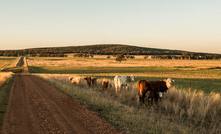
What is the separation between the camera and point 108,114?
9367 mm

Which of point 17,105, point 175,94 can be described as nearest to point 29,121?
point 17,105

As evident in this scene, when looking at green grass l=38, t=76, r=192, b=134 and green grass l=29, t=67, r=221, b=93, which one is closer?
green grass l=38, t=76, r=192, b=134

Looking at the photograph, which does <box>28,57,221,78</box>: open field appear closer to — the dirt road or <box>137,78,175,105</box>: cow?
<box>137,78,175,105</box>: cow

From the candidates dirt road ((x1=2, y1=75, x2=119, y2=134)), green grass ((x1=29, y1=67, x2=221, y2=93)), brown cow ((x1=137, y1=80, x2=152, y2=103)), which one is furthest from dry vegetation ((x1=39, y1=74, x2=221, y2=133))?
green grass ((x1=29, y1=67, x2=221, y2=93))

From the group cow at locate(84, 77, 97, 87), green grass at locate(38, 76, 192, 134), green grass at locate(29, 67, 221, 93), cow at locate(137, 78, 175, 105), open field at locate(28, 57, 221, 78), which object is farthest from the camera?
open field at locate(28, 57, 221, 78)

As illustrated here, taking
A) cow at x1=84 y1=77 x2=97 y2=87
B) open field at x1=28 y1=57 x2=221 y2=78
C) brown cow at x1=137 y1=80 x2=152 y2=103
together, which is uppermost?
brown cow at x1=137 y1=80 x2=152 y2=103

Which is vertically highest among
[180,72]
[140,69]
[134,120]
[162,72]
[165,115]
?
[134,120]

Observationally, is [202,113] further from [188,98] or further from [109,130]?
[109,130]

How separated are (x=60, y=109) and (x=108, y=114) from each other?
3113 millimetres

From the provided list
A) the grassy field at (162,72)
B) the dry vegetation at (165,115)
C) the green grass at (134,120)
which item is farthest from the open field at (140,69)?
the green grass at (134,120)

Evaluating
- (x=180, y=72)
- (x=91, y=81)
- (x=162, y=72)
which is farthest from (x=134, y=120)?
(x=180, y=72)

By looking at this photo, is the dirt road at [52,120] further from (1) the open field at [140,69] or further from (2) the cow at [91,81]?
(1) the open field at [140,69]

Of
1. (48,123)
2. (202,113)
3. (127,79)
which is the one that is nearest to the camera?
(48,123)

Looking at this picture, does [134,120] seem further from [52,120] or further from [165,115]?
[52,120]
